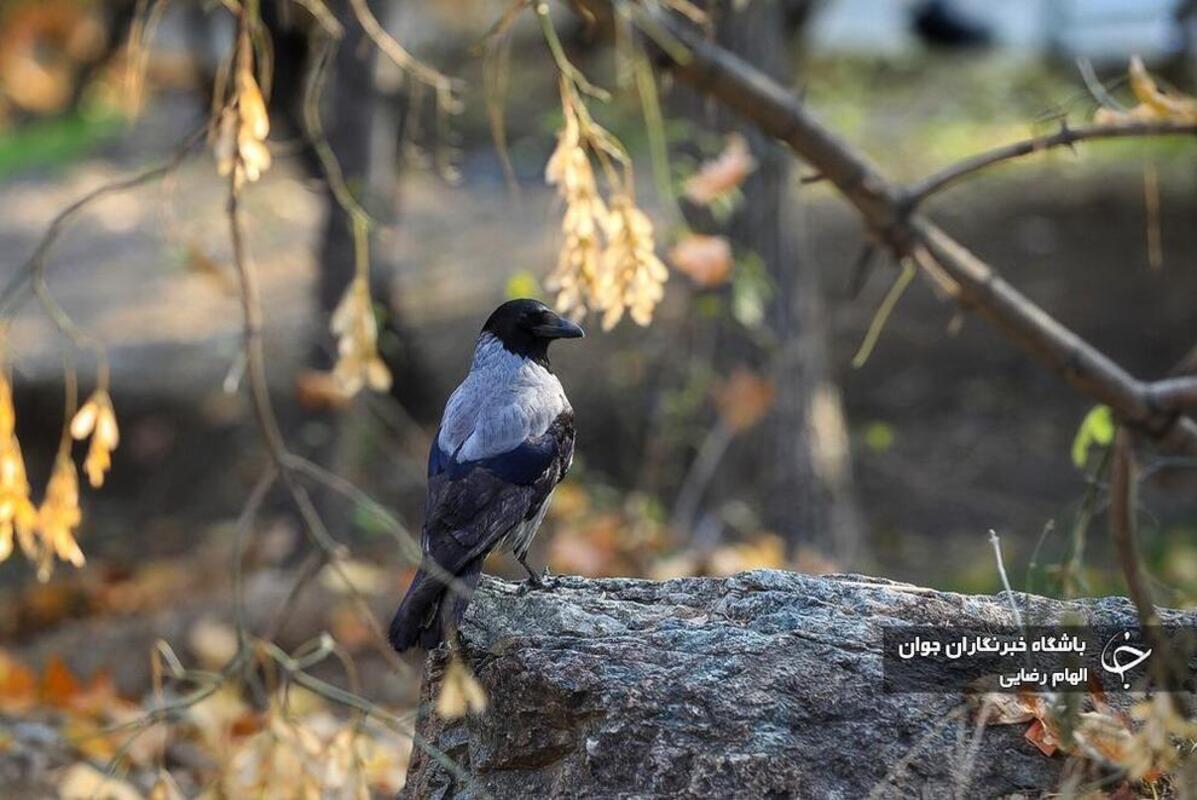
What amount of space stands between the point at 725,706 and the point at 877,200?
1.76 metres

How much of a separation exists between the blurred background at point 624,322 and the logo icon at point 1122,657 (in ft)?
0.69

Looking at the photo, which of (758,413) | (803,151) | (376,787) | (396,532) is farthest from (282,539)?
(396,532)

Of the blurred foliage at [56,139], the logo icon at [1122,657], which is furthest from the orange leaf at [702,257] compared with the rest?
the blurred foliage at [56,139]

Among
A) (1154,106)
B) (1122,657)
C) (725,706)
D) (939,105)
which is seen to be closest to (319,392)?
(725,706)

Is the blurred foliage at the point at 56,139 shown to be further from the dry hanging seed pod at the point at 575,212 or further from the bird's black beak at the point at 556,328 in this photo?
the dry hanging seed pod at the point at 575,212

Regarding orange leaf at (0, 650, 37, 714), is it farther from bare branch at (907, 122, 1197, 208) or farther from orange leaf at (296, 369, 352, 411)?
bare branch at (907, 122, 1197, 208)

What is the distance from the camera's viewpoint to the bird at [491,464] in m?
3.23

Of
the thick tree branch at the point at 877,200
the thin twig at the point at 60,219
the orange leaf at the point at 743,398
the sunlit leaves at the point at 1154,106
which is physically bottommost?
the thin twig at the point at 60,219

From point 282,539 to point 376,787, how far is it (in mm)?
3265

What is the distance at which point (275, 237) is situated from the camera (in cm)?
1369

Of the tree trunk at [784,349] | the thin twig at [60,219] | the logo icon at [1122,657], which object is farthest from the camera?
the tree trunk at [784,349]

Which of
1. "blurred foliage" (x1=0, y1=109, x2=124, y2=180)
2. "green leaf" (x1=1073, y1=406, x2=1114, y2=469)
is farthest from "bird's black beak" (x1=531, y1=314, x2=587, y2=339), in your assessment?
"blurred foliage" (x1=0, y1=109, x2=124, y2=180)

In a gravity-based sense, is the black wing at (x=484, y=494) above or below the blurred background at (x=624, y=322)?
below

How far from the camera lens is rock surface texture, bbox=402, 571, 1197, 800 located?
2979 millimetres
